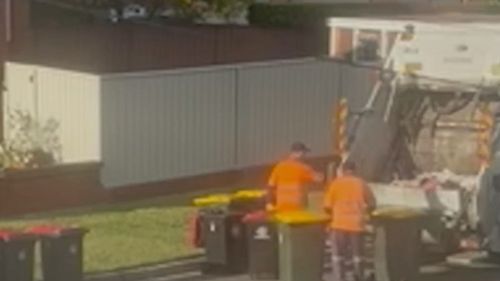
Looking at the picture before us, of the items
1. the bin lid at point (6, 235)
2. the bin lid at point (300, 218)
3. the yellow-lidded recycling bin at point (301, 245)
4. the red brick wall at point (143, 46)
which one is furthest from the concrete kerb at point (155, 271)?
the red brick wall at point (143, 46)

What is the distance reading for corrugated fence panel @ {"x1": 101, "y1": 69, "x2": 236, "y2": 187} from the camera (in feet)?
71.7

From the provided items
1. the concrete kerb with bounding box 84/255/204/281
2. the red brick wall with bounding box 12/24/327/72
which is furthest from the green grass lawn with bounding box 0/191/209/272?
the red brick wall with bounding box 12/24/327/72

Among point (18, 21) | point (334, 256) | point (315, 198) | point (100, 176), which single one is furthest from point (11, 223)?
point (18, 21)

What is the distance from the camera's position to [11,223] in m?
19.7

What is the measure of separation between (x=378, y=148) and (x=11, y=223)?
15.4 ft

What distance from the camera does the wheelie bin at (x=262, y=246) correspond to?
16.5 m

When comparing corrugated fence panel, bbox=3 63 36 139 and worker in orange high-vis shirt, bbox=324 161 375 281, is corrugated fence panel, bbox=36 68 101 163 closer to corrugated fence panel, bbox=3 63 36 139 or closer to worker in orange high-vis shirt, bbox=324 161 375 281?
corrugated fence panel, bbox=3 63 36 139

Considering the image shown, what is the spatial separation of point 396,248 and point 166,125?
6.88 meters

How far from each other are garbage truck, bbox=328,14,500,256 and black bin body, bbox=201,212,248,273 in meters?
1.97

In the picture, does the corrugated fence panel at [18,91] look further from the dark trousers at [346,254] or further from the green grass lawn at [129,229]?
the dark trousers at [346,254]

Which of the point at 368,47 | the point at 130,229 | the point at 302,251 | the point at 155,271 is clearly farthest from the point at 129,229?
the point at 368,47

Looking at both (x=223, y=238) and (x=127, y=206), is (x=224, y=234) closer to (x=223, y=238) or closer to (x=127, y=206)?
(x=223, y=238)

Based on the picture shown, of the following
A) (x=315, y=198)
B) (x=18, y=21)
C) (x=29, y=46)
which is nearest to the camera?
(x=315, y=198)

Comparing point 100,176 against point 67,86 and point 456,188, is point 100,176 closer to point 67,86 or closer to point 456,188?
point 67,86
